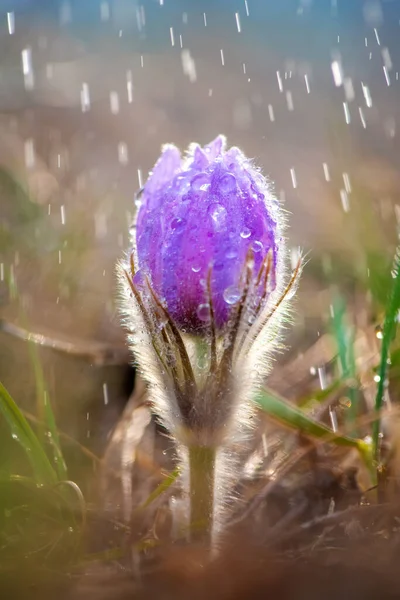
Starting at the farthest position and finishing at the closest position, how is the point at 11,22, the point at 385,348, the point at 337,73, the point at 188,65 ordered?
the point at 188,65 → the point at 11,22 → the point at 337,73 → the point at 385,348

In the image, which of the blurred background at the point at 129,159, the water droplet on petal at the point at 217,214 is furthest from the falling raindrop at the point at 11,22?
the water droplet on petal at the point at 217,214

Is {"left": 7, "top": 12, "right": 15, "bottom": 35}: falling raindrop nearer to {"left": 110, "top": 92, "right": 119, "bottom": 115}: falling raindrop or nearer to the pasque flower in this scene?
{"left": 110, "top": 92, "right": 119, "bottom": 115}: falling raindrop

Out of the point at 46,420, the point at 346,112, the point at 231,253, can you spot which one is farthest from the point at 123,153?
the point at 231,253

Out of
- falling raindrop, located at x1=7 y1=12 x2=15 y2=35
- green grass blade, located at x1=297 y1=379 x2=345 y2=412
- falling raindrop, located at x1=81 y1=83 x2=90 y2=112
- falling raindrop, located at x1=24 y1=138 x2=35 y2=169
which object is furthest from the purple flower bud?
falling raindrop, located at x1=7 y1=12 x2=15 y2=35

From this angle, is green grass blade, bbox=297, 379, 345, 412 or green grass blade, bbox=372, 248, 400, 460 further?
green grass blade, bbox=297, 379, 345, 412

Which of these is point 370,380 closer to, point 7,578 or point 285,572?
point 285,572

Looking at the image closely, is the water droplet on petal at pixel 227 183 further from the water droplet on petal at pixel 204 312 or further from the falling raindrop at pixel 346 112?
the falling raindrop at pixel 346 112

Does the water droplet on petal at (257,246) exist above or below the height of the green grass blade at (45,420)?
above

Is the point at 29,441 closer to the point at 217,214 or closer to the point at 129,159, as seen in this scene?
the point at 217,214
